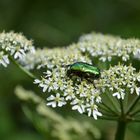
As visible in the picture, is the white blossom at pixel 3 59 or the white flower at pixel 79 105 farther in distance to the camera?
the white blossom at pixel 3 59

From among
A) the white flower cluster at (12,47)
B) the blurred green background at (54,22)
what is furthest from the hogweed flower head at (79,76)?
the blurred green background at (54,22)

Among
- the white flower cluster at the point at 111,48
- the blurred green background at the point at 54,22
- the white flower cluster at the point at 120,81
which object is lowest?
the white flower cluster at the point at 120,81

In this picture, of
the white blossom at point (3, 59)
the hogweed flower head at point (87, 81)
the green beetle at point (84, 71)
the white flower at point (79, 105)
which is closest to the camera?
the white flower at point (79, 105)

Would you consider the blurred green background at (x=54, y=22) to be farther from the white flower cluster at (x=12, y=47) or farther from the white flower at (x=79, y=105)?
the white flower at (x=79, y=105)

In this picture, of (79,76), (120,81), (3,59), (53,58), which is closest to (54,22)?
(53,58)

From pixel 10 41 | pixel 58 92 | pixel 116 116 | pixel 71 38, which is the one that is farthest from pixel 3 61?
pixel 71 38

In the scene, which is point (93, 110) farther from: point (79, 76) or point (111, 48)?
point (111, 48)

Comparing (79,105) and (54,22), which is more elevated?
(54,22)

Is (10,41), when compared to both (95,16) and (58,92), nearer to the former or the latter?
(58,92)
